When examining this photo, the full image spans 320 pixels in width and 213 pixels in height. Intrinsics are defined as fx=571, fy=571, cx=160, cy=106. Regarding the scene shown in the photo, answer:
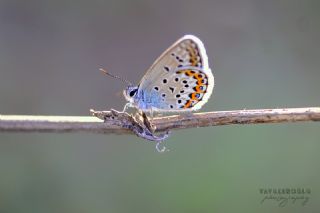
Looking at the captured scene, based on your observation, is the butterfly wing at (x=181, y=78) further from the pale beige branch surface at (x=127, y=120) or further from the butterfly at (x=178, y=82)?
the pale beige branch surface at (x=127, y=120)

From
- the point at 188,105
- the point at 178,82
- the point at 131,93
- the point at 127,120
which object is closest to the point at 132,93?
the point at 131,93

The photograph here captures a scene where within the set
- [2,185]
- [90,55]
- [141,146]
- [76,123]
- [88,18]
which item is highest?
[88,18]

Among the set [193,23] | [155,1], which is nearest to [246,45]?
[193,23]

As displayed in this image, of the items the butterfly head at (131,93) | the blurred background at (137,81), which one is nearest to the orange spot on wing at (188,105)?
the butterfly head at (131,93)

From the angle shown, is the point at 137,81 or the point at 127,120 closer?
the point at 127,120

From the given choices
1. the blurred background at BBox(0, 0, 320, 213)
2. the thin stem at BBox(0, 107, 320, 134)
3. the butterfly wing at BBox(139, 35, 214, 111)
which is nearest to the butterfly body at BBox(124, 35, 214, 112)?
the butterfly wing at BBox(139, 35, 214, 111)

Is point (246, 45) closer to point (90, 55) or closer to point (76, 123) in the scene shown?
point (90, 55)

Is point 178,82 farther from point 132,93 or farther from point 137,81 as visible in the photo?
point 137,81
